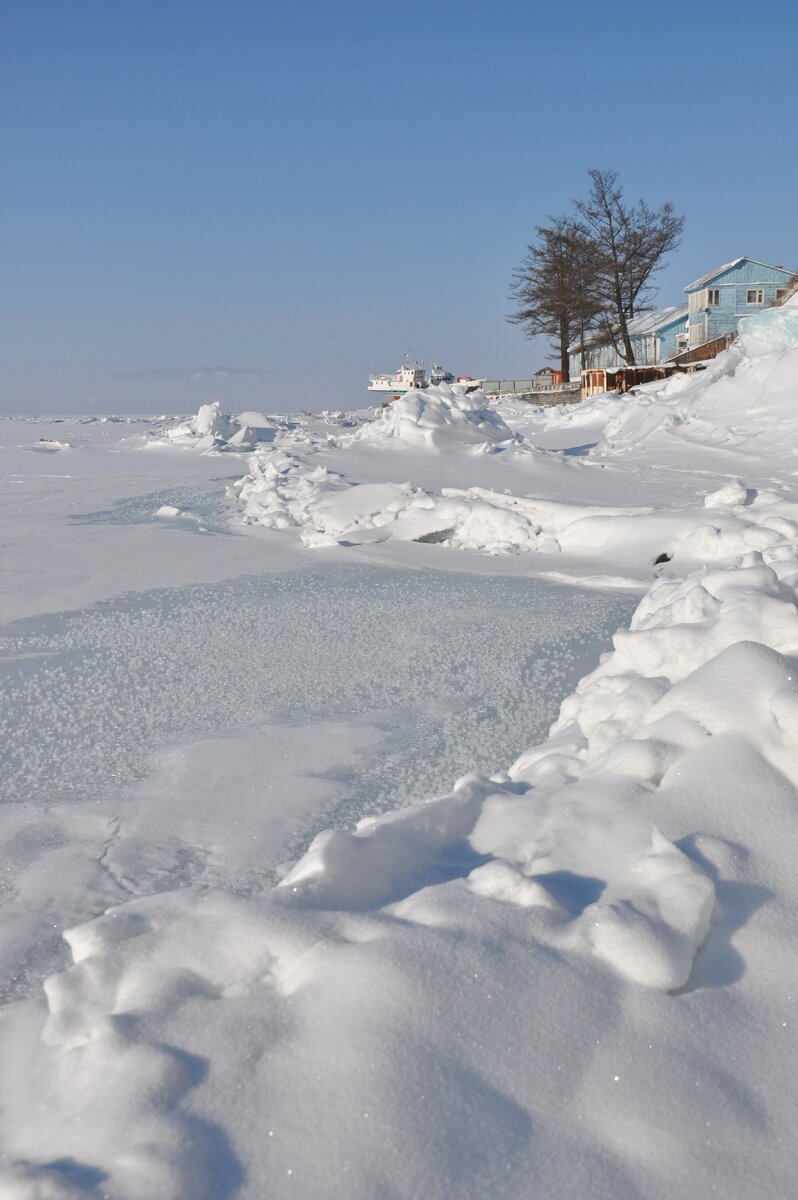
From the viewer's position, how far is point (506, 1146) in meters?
1.37

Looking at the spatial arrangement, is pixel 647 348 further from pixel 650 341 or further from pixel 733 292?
pixel 733 292

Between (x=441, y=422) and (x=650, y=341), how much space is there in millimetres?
27079

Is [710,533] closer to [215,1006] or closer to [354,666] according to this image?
[354,666]

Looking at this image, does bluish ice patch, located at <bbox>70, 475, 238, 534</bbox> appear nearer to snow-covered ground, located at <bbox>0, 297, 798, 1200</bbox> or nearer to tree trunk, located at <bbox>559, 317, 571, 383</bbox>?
snow-covered ground, located at <bbox>0, 297, 798, 1200</bbox>

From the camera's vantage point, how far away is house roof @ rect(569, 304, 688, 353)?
35.9m

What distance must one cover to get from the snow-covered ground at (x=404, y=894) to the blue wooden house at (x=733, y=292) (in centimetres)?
3021

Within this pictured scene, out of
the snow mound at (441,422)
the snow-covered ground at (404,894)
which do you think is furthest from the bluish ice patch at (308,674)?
the snow mound at (441,422)

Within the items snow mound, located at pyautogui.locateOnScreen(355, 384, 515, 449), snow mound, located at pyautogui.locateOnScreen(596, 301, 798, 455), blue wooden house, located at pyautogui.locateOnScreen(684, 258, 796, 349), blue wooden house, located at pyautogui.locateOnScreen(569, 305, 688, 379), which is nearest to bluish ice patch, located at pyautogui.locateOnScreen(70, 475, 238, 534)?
snow mound, located at pyautogui.locateOnScreen(355, 384, 515, 449)

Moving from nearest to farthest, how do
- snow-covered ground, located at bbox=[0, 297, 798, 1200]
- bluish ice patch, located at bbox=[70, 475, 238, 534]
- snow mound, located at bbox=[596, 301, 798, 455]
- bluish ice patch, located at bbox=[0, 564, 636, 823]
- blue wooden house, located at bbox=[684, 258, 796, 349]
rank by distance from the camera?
snow-covered ground, located at bbox=[0, 297, 798, 1200]
bluish ice patch, located at bbox=[0, 564, 636, 823]
bluish ice patch, located at bbox=[70, 475, 238, 534]
snow mound, located at bbox=[596, 301, 798, 455]
blue wooden house, located at bbox=[684, 258, 796, 349]

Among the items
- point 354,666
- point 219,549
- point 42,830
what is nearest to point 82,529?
point 219,549

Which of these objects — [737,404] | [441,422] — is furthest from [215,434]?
[737,404]

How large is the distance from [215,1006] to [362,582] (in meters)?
4.93

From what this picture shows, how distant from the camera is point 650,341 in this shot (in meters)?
36.9

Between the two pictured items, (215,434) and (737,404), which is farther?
(215,434)
